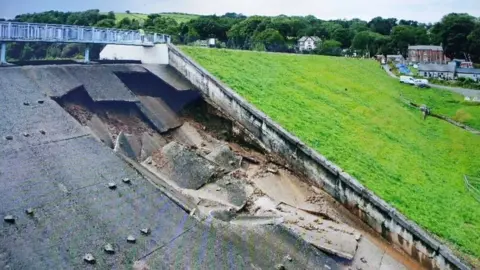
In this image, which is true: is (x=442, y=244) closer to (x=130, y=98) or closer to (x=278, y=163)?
(x=278, y=163)

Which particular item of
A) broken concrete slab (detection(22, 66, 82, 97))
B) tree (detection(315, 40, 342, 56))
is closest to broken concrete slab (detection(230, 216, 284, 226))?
broken concrete slab (detection(22, 66, 82, 97))

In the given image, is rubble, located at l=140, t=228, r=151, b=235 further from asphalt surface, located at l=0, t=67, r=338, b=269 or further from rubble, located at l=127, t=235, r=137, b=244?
rubble, located at l=127, t=235, r=137, b=244

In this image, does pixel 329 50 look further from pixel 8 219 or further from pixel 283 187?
pixel 8 219

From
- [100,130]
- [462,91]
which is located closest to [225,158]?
[100,130]

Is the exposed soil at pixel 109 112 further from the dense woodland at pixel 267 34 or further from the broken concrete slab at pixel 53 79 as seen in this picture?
the dense woodland at pixel 267 34

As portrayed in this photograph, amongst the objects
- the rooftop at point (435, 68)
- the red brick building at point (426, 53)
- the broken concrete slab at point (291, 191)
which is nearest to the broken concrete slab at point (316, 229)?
the broken concrete slab at point (291, 191)

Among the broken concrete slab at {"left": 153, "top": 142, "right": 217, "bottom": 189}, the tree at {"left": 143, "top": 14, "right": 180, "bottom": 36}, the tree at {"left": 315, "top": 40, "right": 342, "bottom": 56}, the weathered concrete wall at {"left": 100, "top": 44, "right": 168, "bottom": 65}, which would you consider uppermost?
the tree at {"left": 143, "top": 14, "right": 180, "bottom": 36}

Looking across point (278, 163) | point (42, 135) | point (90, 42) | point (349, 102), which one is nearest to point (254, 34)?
point (349, 102)
